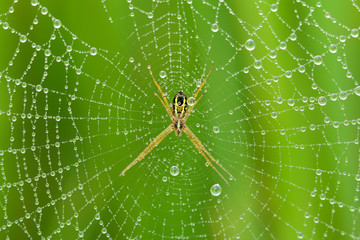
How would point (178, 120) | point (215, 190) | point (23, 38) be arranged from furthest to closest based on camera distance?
point (178, 120)
point (215, 190)
point (23, 38)

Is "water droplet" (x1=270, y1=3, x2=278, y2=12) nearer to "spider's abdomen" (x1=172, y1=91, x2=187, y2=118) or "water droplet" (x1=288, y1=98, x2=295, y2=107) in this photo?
"water droplet" (x1=288, y1=98, x2=295, y2=107)

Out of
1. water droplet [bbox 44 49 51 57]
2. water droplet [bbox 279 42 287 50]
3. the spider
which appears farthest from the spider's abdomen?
water droplet [bbox 44 49 51 57]

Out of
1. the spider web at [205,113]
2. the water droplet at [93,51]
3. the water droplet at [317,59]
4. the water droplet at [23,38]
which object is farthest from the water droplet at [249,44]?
the water droplet at [23,38]

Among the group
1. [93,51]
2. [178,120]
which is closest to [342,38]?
[178,120]

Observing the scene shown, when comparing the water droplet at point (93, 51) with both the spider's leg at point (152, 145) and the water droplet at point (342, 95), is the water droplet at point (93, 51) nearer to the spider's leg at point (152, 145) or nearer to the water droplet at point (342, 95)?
the spider's leg at point (152, 145)

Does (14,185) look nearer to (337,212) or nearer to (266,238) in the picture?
(266,238)

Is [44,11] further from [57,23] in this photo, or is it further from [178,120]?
[178,120]
